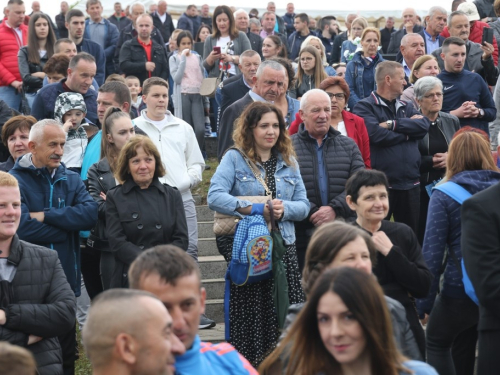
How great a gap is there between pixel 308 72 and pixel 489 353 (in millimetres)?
6519

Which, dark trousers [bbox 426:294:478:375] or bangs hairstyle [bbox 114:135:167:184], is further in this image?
bangs hairstyle [bbox 114:135:167:184]

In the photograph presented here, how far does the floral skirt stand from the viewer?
22.7ft

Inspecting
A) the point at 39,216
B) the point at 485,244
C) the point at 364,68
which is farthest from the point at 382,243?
the point at 364,68

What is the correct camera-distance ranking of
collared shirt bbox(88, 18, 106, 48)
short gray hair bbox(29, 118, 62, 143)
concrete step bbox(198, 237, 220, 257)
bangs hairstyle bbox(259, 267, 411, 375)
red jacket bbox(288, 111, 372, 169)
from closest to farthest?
bangs hairstyle bbox(259, 267, 411, 375)
short gray hair bbox(29, 118, 62, 143)
red jacket bbox(288, 111, 372, 169)
concrete step bbox(198, 237, 220, 257)
collared shirt bbox(88, 18, 106, 48)

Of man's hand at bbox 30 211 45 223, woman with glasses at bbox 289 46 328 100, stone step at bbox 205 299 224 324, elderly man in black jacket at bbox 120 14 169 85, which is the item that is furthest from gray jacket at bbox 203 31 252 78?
man's hand at bbox 30 211 45 223

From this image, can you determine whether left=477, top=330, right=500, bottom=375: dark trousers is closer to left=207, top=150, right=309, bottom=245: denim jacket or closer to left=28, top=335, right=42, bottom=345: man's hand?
left=207, top=150, right=309, bottom=245: denim jacket

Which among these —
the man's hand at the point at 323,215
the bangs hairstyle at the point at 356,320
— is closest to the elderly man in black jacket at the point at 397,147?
the man's hand at the point at 323,215

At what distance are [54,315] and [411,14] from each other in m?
12.9

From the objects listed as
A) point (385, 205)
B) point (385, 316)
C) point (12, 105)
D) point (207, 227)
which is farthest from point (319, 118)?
point (12, 105)

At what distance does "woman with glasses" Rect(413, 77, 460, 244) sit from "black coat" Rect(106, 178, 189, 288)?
3275mm

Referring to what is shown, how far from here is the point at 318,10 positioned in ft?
84.5

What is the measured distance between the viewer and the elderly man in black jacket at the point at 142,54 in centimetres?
1384

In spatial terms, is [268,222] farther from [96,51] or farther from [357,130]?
[96,51]

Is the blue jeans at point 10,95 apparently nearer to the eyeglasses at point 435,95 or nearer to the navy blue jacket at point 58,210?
the navy blue jacket at point 58,210
